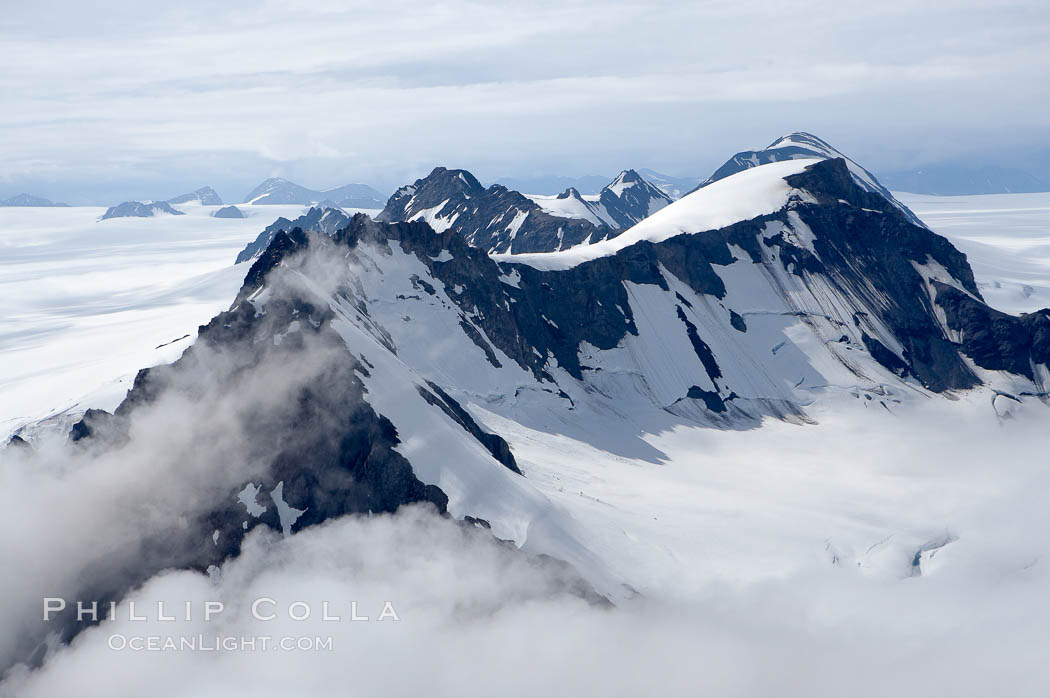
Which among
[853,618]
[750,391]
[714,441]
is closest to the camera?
[853,618]

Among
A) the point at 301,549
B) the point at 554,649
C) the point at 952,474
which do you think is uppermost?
the point at 301,549

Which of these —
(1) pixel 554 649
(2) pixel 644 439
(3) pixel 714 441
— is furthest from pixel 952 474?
(1) pixel 554 649

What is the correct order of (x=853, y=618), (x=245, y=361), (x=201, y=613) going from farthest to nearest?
(x=245, y=361), (x=853, y=618), (x=201, y=613)

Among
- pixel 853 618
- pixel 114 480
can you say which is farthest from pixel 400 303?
pixel 853 618

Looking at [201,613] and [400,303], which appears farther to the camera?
[400,303]

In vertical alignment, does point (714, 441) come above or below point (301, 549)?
below

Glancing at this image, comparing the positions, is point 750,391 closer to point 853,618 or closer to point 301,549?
point 853,618

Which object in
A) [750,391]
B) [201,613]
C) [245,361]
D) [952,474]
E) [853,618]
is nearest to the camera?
[201,613]

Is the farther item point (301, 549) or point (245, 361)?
point (245, 361)

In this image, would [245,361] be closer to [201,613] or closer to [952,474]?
[201,613]
